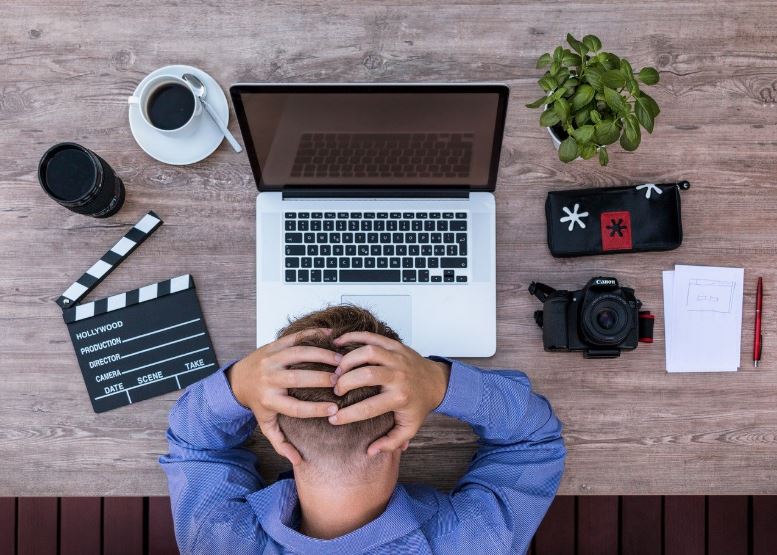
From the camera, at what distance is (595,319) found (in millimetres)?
917

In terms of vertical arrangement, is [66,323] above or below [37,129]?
below

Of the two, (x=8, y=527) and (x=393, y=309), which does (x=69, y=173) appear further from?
(x=8, y=527)

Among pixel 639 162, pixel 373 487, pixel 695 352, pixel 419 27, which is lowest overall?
pixel 373 487

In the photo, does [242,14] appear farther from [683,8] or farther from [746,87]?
[746,87]

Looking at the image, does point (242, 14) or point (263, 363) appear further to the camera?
point (242, 14)

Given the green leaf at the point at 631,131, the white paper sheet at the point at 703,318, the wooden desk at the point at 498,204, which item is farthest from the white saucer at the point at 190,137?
the white paper sheet at the point at 703,318

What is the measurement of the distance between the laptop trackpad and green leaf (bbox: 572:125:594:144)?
361 millimetres

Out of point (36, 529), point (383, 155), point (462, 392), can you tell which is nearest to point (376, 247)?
point (383, 155)

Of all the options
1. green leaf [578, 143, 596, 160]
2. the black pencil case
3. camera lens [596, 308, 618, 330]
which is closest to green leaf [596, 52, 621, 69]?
green leaf [578, 143, 596, 160]

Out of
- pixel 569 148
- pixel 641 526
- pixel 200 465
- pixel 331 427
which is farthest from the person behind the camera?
pixel 641 526

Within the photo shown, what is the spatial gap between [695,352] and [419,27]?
72 centimetres

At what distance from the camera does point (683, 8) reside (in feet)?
3.33

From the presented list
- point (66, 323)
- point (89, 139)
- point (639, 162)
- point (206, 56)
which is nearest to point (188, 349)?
point (66, 323)

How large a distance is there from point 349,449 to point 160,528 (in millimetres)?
1013
